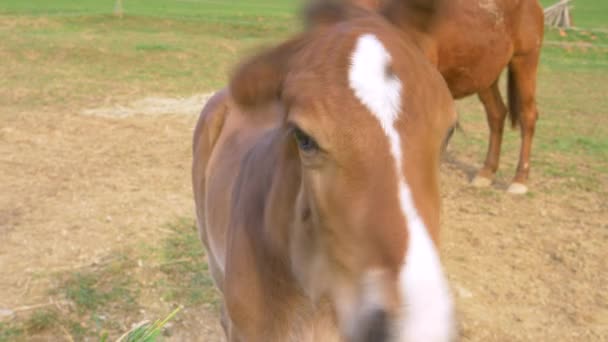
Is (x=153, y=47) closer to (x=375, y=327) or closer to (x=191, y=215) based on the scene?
(x=191, y=215)

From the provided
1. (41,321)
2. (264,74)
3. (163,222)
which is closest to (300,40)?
(264,74)

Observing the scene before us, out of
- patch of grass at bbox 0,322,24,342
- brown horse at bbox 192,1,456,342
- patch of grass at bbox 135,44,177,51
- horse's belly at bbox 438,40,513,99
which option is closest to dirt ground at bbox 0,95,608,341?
patch of grass at bbox 0,322,24,342

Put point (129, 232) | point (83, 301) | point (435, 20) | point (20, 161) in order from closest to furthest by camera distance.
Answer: point (435, 20), point (83, 301), point (129, 232), point (20, 161)

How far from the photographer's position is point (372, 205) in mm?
1420

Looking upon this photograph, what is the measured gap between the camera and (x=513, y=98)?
21.4 ft

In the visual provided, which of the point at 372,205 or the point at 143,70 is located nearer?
the point at 372,205

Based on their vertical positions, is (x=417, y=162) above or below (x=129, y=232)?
above

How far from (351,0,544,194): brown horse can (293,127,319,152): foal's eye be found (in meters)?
3.62

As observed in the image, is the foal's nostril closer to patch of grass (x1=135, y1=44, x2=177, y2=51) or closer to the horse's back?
the horse's back

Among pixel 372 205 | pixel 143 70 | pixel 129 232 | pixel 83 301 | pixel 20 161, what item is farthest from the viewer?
pixel 143 70

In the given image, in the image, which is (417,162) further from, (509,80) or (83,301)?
(509,80)

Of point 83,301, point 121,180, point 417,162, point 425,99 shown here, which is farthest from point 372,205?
point 121,180

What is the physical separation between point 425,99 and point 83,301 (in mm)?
2908

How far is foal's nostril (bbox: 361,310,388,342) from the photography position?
134cm
